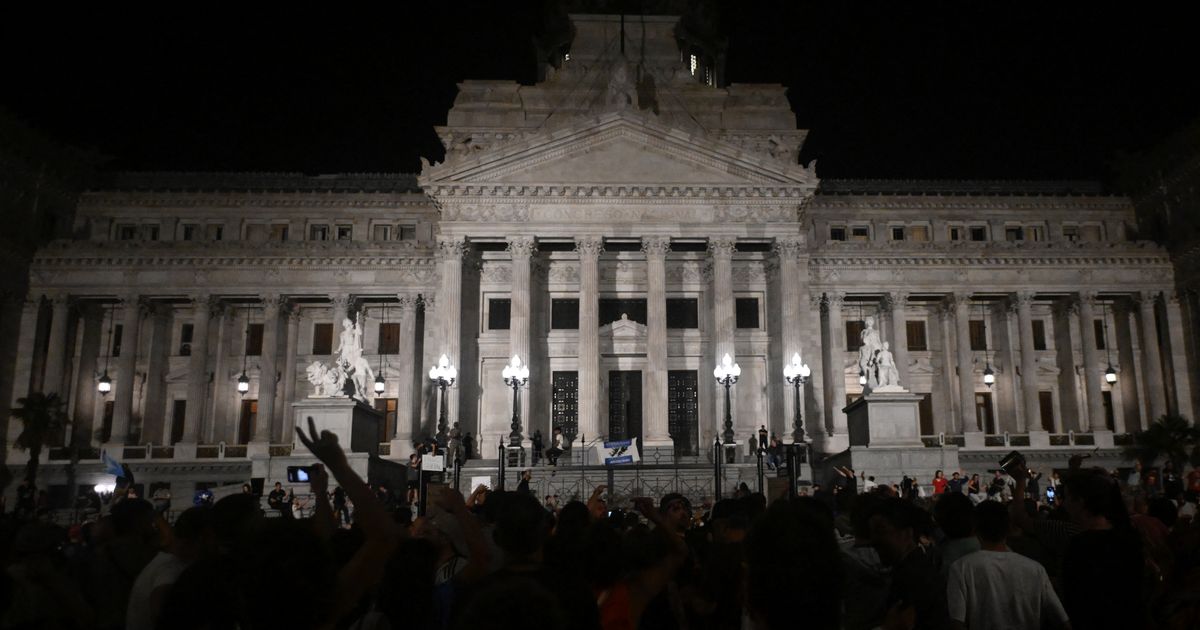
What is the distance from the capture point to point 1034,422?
160ft

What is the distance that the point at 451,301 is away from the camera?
43312mm

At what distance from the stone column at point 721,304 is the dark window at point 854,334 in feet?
36.0

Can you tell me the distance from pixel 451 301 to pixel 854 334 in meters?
22.4

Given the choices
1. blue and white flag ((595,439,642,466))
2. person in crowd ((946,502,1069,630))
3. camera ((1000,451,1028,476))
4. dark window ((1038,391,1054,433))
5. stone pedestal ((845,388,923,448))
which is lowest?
person in crowd ((946,502,1069,630))

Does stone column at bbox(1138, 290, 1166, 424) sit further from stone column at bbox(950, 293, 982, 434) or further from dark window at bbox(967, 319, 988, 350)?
stone column at bbox(950, 293, 982, 434)

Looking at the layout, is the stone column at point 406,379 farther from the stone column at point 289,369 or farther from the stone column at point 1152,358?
the stone column at point 1152,358

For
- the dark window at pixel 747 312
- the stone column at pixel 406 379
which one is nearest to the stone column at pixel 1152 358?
the dark window at pixel 747 312

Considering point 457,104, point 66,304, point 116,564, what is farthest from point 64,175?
point 116,564

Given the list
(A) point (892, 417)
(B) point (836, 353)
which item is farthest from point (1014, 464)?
(B) point (836, 353)

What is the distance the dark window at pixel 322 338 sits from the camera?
5294cm

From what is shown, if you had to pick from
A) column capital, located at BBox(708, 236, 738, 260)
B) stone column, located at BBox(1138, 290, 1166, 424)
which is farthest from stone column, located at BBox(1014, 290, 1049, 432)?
column capital, located at BBox(708, 236, 738, 260)

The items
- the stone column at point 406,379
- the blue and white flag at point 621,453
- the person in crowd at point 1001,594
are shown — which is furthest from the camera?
the stone column at point 406,379

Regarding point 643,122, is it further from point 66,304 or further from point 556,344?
point 66,304

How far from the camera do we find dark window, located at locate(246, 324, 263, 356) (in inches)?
2087
